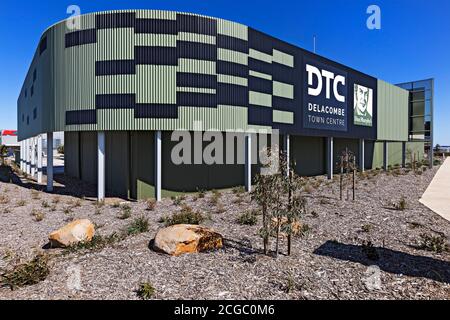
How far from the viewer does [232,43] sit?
16797 millimetres

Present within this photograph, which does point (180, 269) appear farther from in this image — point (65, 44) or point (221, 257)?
point (65, 44)

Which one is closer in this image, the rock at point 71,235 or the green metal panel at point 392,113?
the rock at point 71,235

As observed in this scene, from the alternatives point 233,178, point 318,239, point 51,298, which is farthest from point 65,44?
point 318,239

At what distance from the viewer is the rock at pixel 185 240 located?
7.05 m

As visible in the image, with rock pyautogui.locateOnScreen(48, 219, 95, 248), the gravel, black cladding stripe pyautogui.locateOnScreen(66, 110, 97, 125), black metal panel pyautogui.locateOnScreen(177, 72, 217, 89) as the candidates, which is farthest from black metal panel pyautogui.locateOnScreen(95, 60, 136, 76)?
rock pyautogui.locateOnScreen(48, 219, 95, 248)

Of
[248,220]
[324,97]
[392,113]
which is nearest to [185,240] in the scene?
[248,220]

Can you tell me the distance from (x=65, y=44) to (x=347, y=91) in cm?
2306

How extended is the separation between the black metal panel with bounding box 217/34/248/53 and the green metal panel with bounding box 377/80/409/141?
21.2 m

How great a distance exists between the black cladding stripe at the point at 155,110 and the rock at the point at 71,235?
7.96m

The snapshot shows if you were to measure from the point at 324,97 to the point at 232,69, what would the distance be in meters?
10.7

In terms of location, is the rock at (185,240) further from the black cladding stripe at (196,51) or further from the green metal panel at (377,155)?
the green metal panel at (377,155)

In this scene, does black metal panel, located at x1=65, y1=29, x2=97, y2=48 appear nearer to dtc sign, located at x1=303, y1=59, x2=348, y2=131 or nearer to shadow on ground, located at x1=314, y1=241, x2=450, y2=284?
dtc sign, located at x1=303, y1=59, x2=348, y2=131

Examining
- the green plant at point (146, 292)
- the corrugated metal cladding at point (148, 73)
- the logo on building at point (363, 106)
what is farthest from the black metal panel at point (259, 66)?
the green plant at point (146, 292)

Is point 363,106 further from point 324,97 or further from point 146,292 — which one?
point 146,292
